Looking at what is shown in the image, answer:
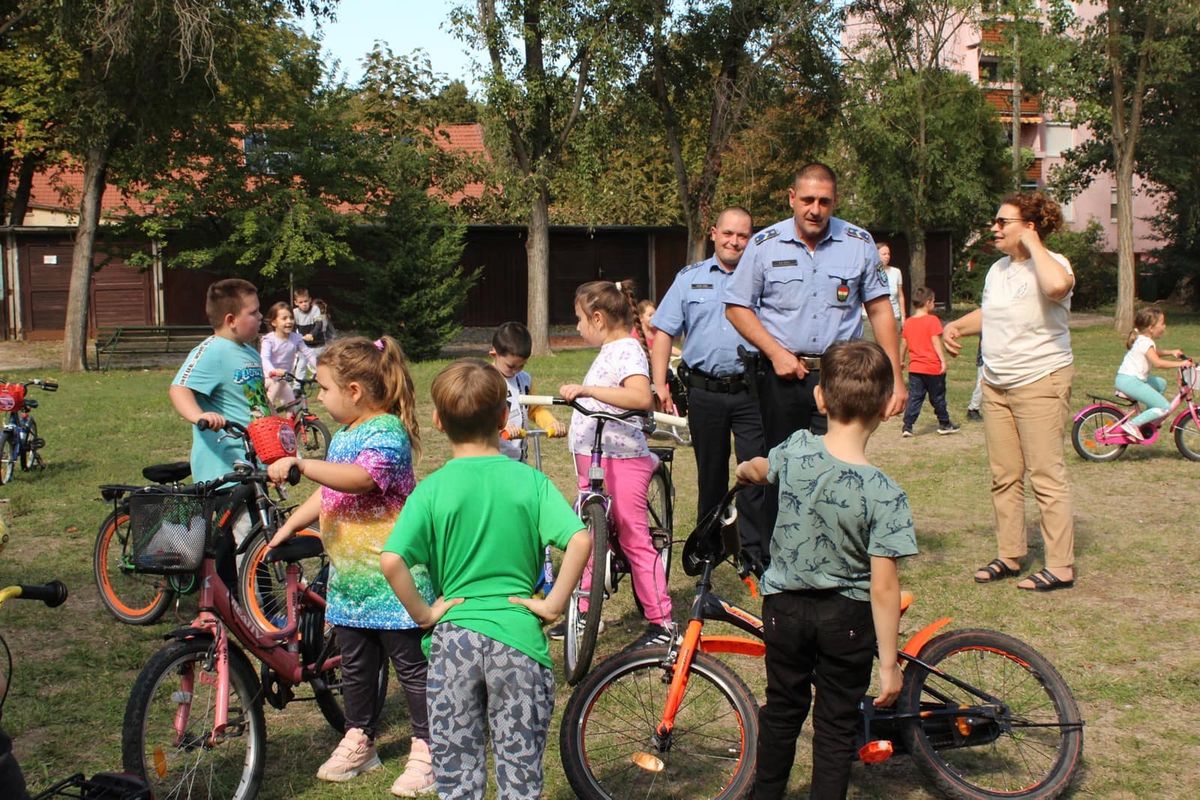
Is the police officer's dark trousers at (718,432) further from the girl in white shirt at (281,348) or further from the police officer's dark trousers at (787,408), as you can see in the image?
the girl in white shirt at (281,348)

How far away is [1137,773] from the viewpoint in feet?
14.5

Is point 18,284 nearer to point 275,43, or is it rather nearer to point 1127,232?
point 275,43

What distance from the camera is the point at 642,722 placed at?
13.2 feet

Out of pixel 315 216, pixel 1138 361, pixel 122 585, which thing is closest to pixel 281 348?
pixel 122 585

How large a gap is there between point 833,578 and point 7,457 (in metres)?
10.1

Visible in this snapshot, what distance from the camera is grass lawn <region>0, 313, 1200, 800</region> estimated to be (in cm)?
459

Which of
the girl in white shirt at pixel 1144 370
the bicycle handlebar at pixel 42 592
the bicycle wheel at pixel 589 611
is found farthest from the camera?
the girl in white shirt at pixel 1144 370

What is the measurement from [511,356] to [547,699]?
2.88m

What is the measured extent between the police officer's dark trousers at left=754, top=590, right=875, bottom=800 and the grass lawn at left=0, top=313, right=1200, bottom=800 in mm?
697

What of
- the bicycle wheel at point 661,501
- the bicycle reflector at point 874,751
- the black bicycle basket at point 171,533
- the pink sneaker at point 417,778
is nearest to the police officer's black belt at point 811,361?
the bicycle wheel at point 661,501

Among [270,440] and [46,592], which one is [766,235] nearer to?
[270,440]

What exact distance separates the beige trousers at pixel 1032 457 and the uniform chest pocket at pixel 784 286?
2.01 m

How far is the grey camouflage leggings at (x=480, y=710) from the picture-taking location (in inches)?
128

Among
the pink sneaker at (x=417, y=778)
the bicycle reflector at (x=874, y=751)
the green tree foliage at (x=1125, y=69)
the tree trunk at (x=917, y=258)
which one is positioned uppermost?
the green tree foliage at (x=1125, y=69)
